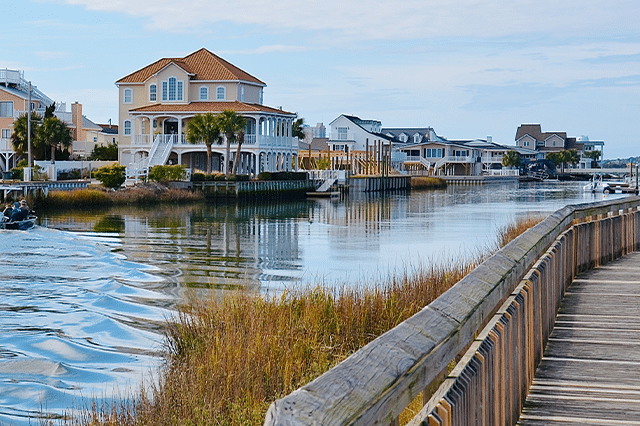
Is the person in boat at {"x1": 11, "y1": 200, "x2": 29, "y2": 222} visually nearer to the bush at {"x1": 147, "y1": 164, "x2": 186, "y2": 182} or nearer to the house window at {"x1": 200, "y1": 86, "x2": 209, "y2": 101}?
the bush at {"x1": 147, "y1": 164, "x2": 186, "y2": 182}

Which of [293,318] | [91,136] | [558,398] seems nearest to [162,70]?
[91,136]

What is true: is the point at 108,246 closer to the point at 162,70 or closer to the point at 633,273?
the point at 633,273

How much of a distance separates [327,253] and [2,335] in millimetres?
15277

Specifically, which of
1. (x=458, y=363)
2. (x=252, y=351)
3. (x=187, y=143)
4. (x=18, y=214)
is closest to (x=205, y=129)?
(x=187, y=143)

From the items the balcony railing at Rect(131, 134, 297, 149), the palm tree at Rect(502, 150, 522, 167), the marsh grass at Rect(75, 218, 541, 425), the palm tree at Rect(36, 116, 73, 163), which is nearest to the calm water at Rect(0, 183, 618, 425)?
the marsh grass at Rect(75, 218, 541, 425)

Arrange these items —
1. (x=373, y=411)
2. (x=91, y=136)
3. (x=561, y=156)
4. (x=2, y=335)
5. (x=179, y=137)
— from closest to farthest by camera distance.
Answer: (x=373, y=411) → (x=2, y=335) → (x=179, y=137) → (x=91, y=136) → (x=561, y=156)

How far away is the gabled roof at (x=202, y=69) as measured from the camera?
65188 mm

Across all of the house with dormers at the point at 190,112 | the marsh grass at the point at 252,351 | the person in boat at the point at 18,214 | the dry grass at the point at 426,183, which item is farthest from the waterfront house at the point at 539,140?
the marsh grass at the point at 252,351

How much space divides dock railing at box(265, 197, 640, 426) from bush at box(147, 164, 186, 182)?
49.3 m

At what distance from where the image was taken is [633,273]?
1220 cm

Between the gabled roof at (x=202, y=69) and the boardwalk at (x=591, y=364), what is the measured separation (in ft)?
186

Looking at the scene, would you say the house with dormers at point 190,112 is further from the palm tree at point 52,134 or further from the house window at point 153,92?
the palm tree at point 52,134

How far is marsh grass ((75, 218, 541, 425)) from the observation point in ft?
22.6

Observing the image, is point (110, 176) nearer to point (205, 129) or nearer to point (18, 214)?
point (205, 129)
